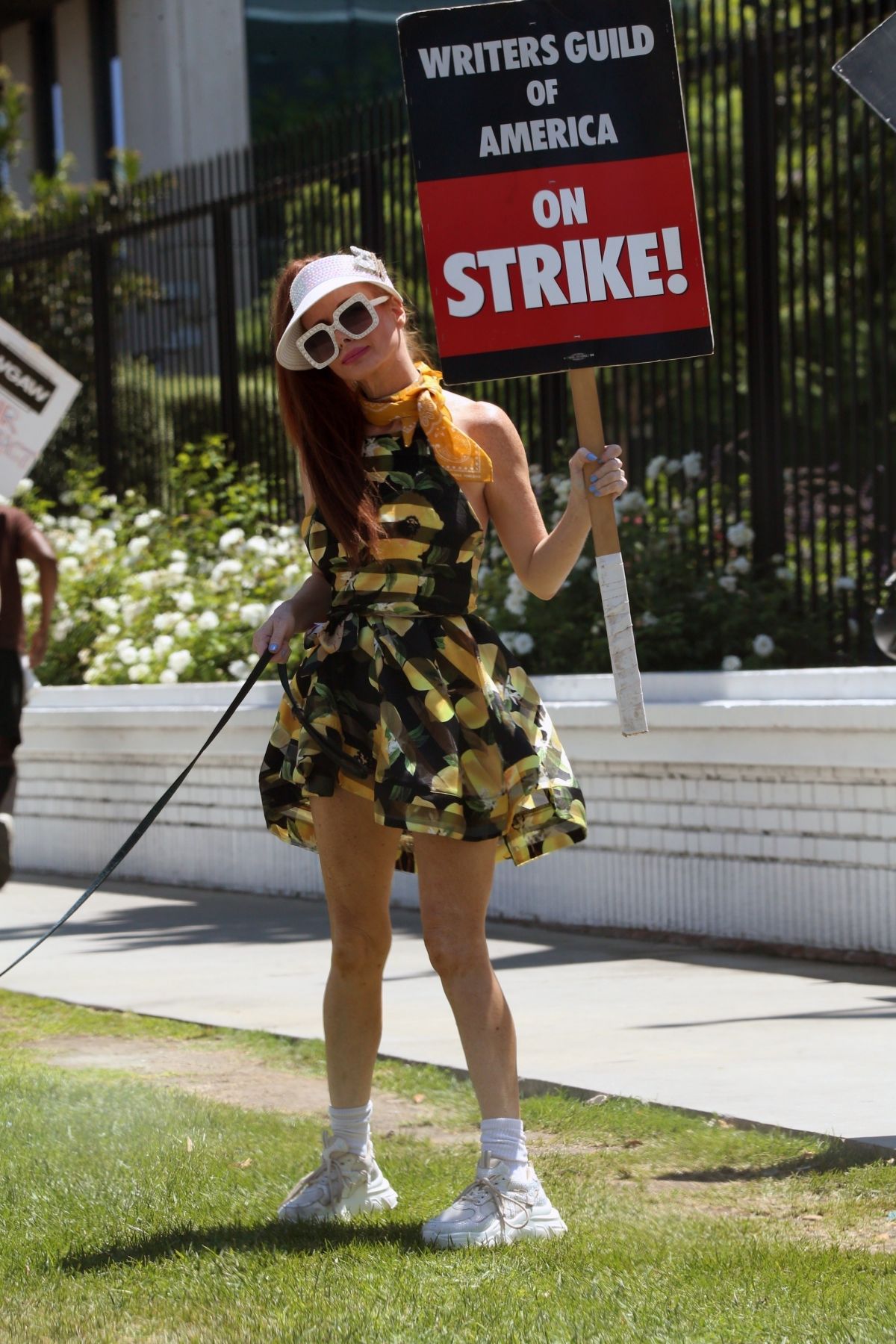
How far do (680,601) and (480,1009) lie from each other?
5.74 m

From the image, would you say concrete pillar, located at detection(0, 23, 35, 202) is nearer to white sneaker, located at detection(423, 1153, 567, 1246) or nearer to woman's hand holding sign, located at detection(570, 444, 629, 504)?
woman's hand holding sign, located at detection(570, 444, 629, 504)

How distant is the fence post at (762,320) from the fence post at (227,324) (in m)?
4.50

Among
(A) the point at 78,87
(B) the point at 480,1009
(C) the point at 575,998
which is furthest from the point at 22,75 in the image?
(B) the point at 480,1009

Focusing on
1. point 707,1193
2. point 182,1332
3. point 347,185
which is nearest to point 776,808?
point 707,1193

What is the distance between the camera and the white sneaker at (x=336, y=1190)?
4.11m

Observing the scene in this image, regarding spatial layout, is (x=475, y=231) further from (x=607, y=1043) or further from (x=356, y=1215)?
(x=607, y=1043)

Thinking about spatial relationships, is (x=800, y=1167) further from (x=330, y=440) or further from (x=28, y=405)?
(x=28, y=405)

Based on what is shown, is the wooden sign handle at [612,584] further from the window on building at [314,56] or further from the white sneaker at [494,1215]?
the window on building at [314,56]

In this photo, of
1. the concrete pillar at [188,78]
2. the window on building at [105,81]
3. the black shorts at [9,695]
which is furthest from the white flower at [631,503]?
the window on building at [105,81]

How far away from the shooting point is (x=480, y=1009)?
3.98m

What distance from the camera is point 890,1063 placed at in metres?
5.39

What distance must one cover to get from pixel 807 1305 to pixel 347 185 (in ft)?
31.0

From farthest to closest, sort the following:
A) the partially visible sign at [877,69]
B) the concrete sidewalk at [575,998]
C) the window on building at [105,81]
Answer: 1. the window on building at [105,81]
2. the concrete sidewalk at [575,998]
3. the partially visible sign at [877,69]

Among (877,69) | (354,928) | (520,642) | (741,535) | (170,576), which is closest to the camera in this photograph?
(354,928)
